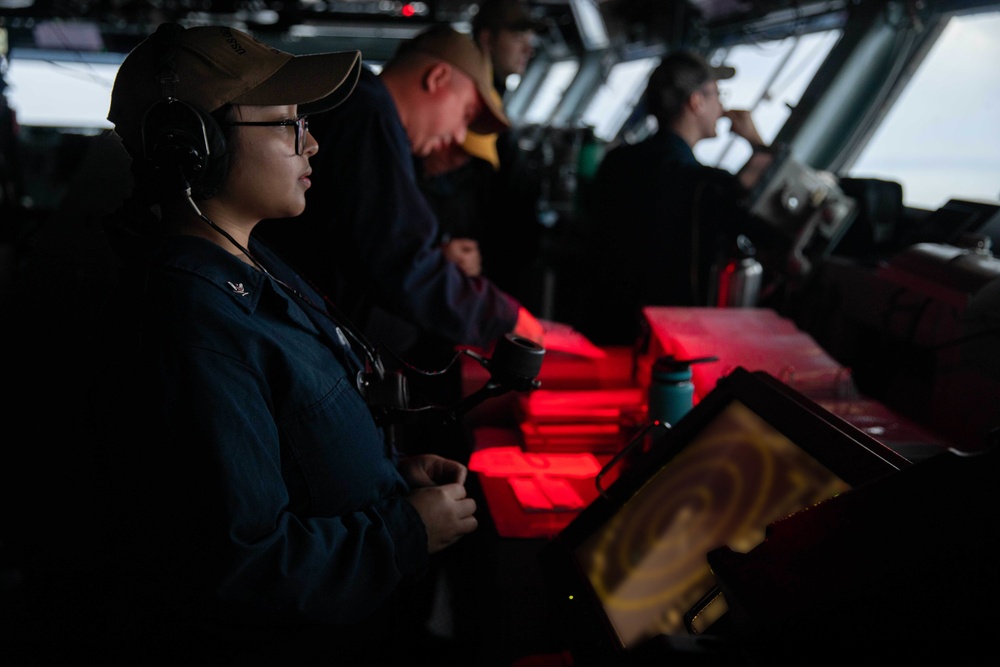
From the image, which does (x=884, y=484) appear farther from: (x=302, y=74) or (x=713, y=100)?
(x=713, y=100)

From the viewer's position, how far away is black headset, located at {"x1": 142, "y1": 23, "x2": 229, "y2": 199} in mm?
953

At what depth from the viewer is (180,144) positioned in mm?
944

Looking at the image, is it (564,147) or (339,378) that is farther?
(564,147)

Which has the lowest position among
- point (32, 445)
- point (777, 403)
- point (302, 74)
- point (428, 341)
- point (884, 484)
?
point (32, 445)

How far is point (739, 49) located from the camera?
180 inches

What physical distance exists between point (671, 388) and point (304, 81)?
83 centimetres

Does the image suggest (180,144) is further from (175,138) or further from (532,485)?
(532,485)

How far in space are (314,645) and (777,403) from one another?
761 millimetres

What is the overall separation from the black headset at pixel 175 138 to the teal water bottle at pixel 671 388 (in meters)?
0.84

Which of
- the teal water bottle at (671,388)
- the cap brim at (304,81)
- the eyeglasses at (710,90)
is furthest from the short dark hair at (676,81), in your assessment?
the cap brim at (304,81)

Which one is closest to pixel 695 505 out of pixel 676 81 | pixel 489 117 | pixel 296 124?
pixel 296 124

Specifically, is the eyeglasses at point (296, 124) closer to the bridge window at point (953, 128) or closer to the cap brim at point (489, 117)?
the cap brim at point (489, 117)

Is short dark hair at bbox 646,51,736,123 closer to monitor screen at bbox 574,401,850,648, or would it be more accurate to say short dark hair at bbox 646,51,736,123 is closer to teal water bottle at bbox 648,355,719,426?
teal water bottle at bbox 648,355,719,426

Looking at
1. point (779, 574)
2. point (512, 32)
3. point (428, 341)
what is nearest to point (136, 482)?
point (779, 574)
